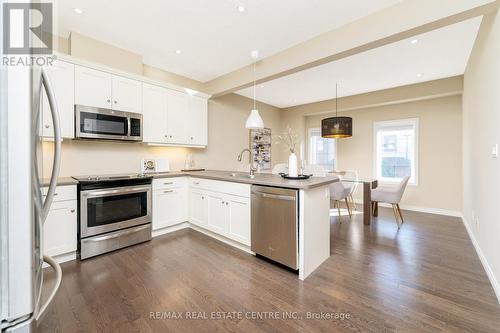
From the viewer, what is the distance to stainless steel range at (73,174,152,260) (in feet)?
8.25

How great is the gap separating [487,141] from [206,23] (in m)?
3.25

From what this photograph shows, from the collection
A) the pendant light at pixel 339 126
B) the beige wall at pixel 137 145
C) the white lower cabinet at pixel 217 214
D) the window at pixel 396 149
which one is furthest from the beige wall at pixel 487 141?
the beige wall at pixel 137 145

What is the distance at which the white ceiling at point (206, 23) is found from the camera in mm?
2260

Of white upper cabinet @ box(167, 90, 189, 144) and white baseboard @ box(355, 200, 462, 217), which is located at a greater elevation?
white upper cabinet @ box(167, 90, 189, 144)

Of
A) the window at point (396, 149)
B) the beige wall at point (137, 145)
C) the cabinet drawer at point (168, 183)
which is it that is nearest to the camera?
the beige wall at point (137, 145)

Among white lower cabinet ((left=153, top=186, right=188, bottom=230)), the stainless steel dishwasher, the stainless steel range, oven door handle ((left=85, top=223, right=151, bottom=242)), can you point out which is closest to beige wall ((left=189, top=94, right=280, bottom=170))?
white lower cabinet ((left=153, top=186, right=188, bottom=230))

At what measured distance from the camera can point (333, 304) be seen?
1.78 m

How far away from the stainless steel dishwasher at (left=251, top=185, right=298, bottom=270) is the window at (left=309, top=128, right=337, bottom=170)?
432 cm

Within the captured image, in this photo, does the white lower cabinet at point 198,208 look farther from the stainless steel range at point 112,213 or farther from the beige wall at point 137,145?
the beige wall at point 137,145

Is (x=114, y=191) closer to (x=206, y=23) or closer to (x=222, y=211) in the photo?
(x=222, y=211)

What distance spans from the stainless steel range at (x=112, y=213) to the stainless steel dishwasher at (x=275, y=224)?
160cm

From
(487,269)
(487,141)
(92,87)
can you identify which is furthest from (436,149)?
(92,87)

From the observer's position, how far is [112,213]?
275 centimetres

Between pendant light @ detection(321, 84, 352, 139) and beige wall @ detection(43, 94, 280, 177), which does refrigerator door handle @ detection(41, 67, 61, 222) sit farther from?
pendant light @ detection(321, 84, 352, 139)
